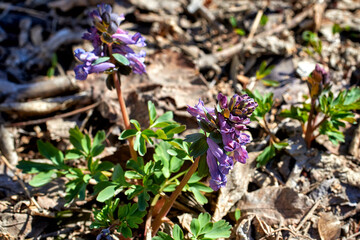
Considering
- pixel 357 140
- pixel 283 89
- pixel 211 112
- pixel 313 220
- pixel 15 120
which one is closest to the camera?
pixel 211 112

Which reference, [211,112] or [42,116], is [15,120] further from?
[211,112]

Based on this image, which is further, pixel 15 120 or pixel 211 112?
pixel 15 120

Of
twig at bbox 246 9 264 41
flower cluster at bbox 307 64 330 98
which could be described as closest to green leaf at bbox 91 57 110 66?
flower cluster at bbox 307 64 330 98

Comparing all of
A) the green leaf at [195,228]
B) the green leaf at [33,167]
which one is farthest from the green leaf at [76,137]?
the green leaf at [195,228]

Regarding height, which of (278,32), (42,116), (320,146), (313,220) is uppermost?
(278,32)

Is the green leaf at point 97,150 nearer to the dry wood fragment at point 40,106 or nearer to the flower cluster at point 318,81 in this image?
the dry wood fragment at point 40,106

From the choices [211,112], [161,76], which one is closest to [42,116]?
[161,76]
